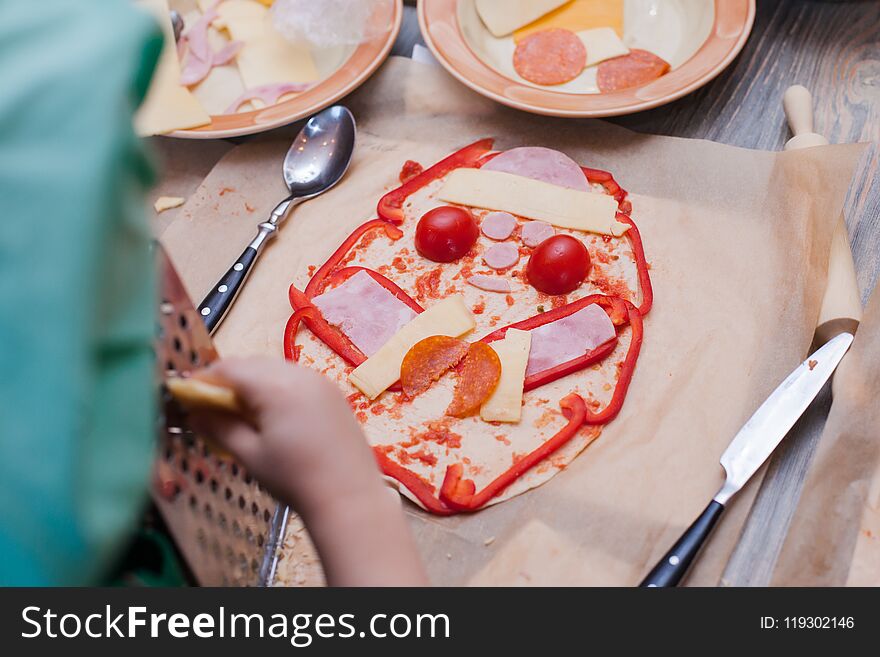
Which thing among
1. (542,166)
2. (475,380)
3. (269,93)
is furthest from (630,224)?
(269,93)

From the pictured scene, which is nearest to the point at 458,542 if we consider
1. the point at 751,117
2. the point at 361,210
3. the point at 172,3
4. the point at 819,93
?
the point at 361,210

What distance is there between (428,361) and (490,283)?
206 mm

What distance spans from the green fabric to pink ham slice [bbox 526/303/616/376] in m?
0.85

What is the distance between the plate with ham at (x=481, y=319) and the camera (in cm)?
123

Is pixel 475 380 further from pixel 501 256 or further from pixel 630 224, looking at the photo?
pixel 630 224

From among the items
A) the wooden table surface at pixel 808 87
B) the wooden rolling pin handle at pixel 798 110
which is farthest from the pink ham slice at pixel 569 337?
the wooden rolling pin handle at pixel 798 110

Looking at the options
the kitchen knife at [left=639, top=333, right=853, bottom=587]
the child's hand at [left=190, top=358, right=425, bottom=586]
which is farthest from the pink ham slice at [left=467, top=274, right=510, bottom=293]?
the child's hand at [left=190, top=358, right=425, bottom=586]

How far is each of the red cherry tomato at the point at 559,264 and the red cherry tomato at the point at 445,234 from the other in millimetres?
134

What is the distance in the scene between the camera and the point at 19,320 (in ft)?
1.60

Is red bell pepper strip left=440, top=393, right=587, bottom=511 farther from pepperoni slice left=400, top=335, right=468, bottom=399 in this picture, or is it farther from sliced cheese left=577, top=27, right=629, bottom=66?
sliced cheese left=577, top=27, right=629, bottom=66

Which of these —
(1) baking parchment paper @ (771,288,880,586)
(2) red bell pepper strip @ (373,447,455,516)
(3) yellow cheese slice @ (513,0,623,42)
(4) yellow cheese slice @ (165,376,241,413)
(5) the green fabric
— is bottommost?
(2) red bell pepper strip @ (373,447,455,516)

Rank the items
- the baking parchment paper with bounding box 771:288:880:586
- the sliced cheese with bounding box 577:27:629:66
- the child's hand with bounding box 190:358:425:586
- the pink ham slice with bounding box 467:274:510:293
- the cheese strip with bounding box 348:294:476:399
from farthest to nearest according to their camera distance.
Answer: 1. the sliced cheese with bounding box 577:27:629:66
2. the pink ham slice with bounding box 467:274:510:293
3. the cheese strip with bounding box 348:294:476:399
4. the baking parchment paper with bounding box 771:288:880:586
5. the child's hand with bounding box 190:358:425:586

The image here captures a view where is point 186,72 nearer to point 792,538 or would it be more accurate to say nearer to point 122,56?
point 122,56

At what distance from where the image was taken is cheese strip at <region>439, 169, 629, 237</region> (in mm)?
1452
